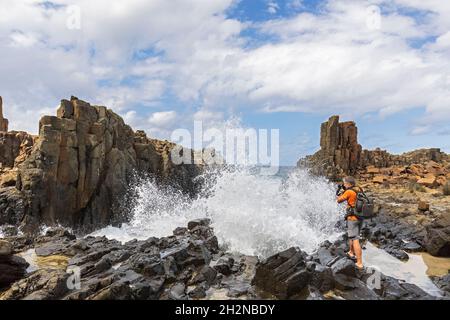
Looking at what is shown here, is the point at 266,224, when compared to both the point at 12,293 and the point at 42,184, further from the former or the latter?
the point at 42,184

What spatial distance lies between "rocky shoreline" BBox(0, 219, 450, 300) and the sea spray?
2.88m

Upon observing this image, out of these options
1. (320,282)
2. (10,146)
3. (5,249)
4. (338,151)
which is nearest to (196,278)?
(320,282)

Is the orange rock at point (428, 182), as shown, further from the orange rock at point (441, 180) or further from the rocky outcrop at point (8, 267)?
the rocky outcrop at point (8, 267)

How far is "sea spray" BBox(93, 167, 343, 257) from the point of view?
42.1 feet

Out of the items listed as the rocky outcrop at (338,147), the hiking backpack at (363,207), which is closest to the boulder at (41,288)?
the hiking backpack at (363,207)

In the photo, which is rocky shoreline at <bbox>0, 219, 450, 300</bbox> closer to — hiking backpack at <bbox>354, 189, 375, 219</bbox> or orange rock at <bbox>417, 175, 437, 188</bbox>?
hiking backpack at <bbox>354, 189, 375, 219</bbox>

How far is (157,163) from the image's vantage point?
30.8 metres

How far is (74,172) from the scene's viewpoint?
19.7 meters

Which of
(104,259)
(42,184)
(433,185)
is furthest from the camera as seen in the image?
(433,185)

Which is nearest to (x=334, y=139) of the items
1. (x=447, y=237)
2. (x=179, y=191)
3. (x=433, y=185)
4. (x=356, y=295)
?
(x=433, y=185)

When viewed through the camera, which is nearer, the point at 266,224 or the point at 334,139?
the point at 266,224

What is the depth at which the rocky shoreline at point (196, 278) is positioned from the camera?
702 centimetres

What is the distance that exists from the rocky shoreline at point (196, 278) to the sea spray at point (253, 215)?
2.88 meters
